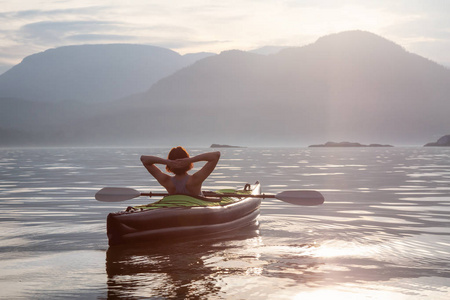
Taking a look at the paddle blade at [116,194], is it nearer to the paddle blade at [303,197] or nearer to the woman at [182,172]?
the woman at [182,172]

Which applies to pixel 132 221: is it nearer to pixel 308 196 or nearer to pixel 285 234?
pixel 285 234

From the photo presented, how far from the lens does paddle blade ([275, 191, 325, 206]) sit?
13.6 m

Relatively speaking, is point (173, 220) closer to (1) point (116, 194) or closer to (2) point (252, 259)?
(2) point (252, 259)

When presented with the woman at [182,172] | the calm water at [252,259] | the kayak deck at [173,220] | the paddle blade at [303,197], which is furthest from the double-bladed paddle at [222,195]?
the woman at [182,172]

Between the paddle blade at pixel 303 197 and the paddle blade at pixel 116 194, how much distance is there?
132 inches

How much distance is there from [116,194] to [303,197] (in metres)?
4.18

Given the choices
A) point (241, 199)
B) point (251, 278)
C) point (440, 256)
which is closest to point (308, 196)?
point (241, 199)

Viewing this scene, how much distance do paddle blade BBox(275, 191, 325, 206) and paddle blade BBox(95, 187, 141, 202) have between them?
3344 mm

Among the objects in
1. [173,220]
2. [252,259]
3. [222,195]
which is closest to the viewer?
[252,259]

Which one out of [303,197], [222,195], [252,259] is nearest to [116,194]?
[222,195]

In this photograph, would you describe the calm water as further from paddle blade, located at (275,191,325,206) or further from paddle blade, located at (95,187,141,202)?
paddle blade, located at (95,187,141,202)

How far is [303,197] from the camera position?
44.8 feet

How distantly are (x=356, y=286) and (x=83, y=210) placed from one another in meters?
10.3

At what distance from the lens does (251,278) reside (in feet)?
27.0
